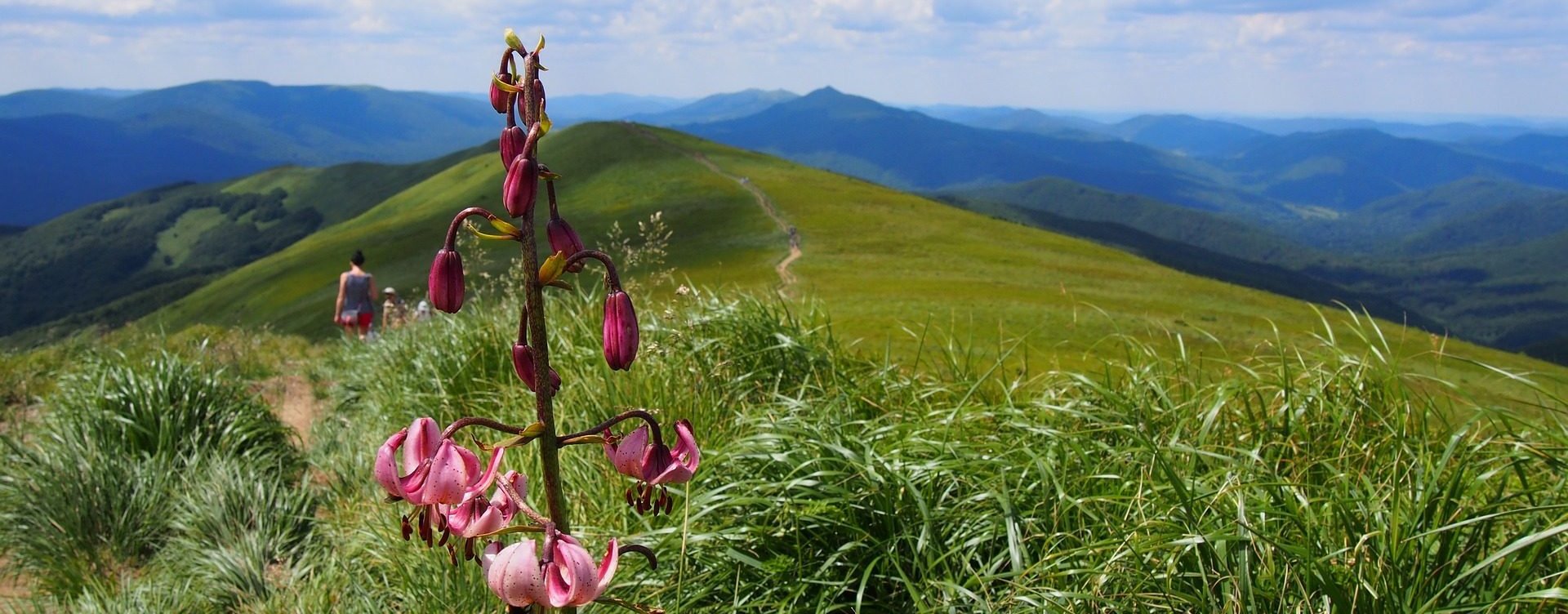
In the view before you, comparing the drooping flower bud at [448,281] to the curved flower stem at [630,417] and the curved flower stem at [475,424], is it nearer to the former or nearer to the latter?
the curved flower stem at [475,424]

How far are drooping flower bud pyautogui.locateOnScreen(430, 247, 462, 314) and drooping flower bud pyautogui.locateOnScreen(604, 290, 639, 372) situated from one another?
0.36 metres

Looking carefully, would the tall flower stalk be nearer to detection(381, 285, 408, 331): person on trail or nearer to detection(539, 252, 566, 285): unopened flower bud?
detection(539, 252, 566, 285): unopened flower bud

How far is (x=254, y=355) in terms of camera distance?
46.6 feet

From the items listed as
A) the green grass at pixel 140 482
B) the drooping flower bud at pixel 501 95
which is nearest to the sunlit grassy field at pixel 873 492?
the green grass at pixel 140 482

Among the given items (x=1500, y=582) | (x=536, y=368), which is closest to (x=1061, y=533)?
(x=1500, y=582)

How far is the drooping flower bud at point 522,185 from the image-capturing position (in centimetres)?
215

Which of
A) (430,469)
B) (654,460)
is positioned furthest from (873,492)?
(430,469)

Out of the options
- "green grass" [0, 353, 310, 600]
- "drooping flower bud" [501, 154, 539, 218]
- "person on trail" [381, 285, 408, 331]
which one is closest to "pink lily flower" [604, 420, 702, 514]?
"drooping flower bud" [501, 154, 539, 218]

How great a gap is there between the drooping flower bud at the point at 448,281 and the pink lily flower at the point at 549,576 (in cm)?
61

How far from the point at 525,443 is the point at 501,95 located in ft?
2.78

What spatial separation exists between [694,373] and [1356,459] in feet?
13.5

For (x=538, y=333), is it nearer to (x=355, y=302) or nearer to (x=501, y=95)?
(x=501, y=95)

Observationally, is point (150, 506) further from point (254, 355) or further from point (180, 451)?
point (254, 355)

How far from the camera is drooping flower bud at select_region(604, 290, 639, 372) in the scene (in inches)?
90.4
